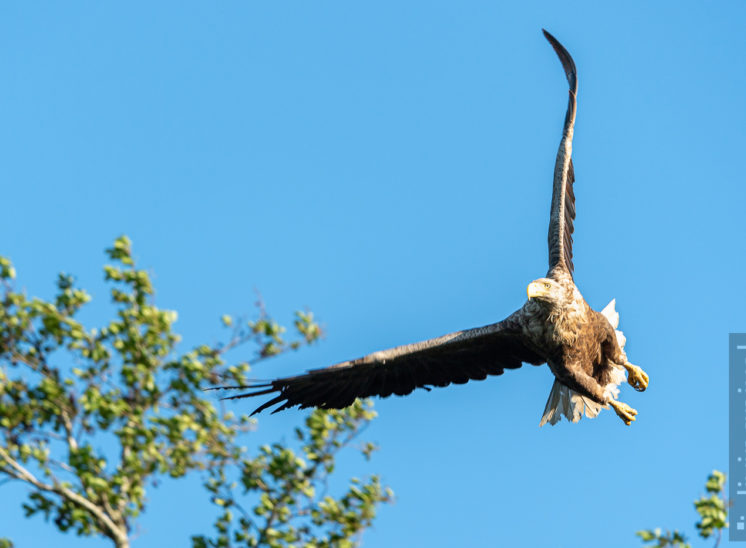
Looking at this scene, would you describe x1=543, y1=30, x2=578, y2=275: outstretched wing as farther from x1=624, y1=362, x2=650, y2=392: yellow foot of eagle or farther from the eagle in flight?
x1=624, y1=362, x2=650, y2=392: yellow foot of eagle

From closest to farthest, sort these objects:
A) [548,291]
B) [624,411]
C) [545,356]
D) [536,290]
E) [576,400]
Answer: [536,290], [548,291], [545,356], [624,411], [576,400]

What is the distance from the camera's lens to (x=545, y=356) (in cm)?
1001

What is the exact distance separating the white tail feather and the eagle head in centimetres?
110

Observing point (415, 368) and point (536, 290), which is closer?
point (536, 290)

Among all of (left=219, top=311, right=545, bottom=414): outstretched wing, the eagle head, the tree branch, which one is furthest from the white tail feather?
the tree branch

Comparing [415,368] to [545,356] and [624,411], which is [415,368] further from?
[624,411]

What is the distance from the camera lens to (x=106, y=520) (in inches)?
459

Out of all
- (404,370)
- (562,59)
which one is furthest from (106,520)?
(562,59)

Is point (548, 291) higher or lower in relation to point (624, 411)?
higher

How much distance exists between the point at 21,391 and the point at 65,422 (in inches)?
24.2

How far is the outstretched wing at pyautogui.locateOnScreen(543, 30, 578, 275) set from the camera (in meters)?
10.2

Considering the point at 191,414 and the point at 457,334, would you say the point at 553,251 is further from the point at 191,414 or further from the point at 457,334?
the point at 191,414

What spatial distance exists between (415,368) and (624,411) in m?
1.74

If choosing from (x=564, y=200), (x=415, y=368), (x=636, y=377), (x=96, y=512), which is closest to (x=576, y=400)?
(x=636, y=377)
